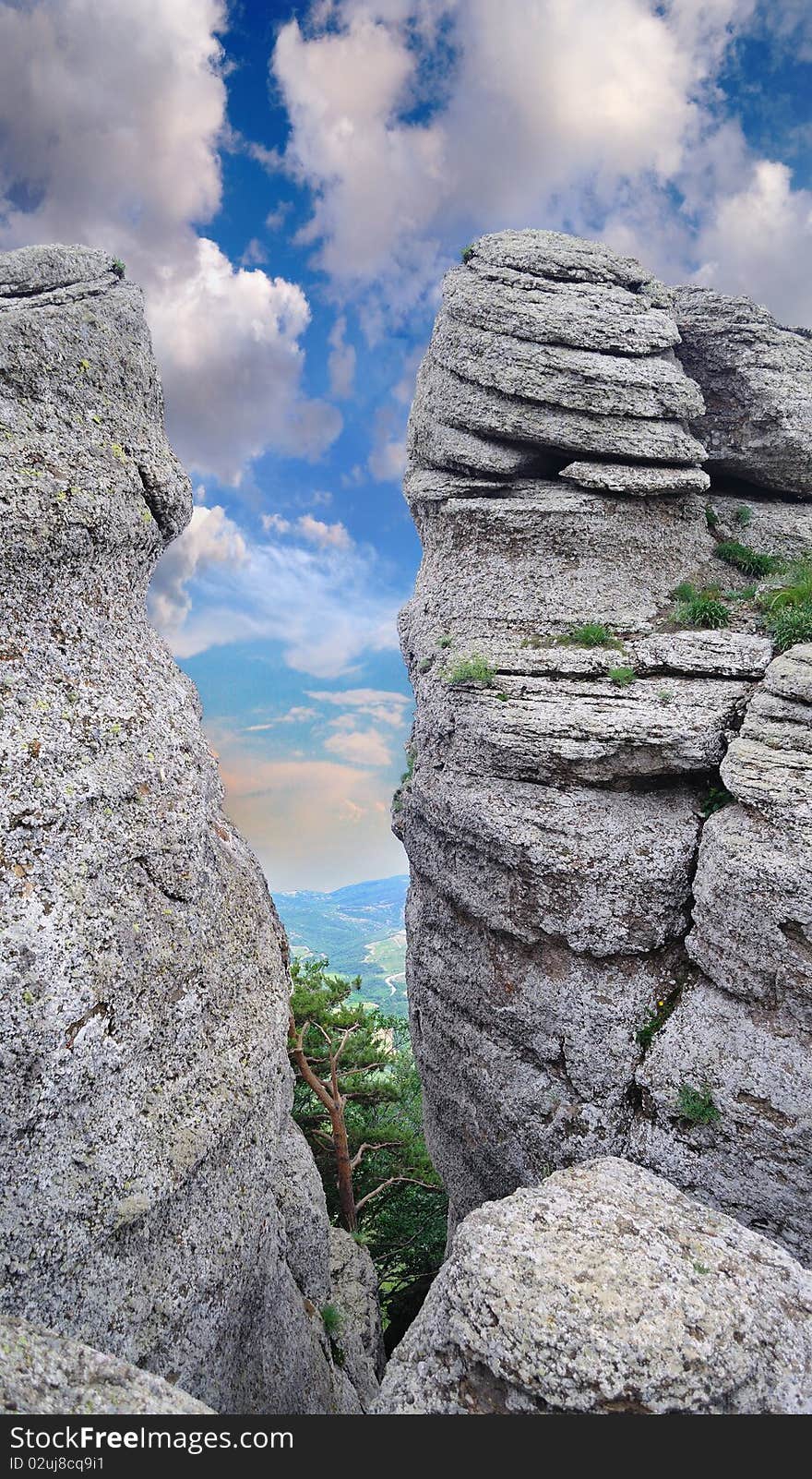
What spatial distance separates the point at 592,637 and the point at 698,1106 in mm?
10185

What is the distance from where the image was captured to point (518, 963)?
17203 millimetres

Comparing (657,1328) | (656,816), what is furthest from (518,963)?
(657,1328)

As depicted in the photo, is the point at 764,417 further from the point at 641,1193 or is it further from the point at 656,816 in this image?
the point at 641,1193

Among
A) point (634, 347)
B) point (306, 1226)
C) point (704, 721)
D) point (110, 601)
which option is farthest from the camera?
point (634, 347)

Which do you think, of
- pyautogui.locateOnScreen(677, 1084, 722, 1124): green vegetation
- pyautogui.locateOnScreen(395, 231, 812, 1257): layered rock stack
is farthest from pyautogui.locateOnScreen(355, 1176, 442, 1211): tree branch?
pyautogui.locateOnScreen(677, 1084, 722, 1124): green vegetation

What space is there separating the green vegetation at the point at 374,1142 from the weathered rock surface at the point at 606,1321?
1366 centimetres

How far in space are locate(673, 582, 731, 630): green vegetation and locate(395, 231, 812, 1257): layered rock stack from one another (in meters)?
0.23

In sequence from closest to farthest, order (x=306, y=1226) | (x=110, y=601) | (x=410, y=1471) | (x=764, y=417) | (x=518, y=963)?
(x=410, y=1471) → (x=110, y=601) → (x=306, y=1226) → (x=518, y=963) → (x=764, y=417)

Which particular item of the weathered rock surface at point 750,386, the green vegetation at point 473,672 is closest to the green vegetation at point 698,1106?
the green vegetation at point 473,672

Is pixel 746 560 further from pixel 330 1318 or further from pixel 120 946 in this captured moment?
pixel 330 1318

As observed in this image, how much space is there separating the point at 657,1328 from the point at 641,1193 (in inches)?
90.8

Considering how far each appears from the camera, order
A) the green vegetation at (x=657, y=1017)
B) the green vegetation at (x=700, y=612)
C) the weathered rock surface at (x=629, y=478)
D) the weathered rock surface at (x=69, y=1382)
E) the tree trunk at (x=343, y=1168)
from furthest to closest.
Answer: the tree trunk at (x=343, y=1168), the weathered rock surface at (x=629, y=478), the green vegetation at (x=700, y=612), the green vegetation at (x=657, y=1017), the weathered rock surface at (x=69, y=1382)

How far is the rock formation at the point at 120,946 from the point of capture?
8.23m

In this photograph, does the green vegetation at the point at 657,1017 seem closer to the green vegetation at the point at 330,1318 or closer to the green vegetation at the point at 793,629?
the green vegetation at the point at 330,1318
